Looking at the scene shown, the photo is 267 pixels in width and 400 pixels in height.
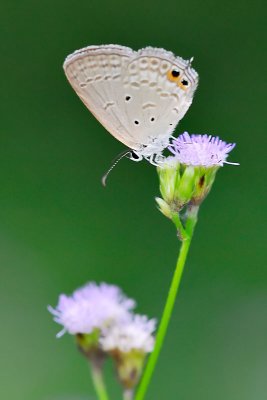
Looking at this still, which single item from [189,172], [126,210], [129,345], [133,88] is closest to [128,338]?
[129,345]

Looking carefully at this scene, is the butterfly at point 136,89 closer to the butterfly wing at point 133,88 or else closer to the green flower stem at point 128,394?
the butterfly wing at point 133,88

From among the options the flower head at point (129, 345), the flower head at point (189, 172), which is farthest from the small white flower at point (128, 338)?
the flower head at point (189, 172)

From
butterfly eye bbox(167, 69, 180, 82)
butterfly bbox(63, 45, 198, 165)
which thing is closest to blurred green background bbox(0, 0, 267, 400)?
butterfly bbox(63, 45, 198, 165)

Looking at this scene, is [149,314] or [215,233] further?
[215,233]

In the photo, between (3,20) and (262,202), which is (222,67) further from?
(3,20)

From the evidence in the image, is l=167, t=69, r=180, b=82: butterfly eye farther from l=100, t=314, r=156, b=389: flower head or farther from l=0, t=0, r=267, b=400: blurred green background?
l=0, t=0, r=267, b=400: blurred green background

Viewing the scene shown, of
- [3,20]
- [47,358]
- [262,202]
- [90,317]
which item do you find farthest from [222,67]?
[90,317]
